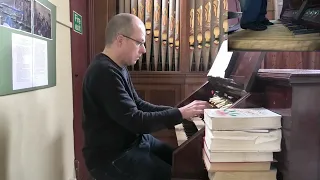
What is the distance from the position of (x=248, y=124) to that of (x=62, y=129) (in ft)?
5.17

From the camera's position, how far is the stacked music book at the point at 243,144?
1450 mm

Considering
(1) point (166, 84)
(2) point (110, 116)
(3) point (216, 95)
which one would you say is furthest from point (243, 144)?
(1) point (166, 84)

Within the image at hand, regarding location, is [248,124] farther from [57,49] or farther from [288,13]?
[57,49]

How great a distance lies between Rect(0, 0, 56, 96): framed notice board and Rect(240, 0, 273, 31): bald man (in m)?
1.00

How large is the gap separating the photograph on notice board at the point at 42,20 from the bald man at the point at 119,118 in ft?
1.31

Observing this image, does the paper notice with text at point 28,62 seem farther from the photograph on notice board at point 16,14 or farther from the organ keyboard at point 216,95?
the organ keyboard at point 216,95

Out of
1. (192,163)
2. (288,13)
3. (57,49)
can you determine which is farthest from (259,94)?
(57,49)

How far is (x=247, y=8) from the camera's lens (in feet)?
4.02

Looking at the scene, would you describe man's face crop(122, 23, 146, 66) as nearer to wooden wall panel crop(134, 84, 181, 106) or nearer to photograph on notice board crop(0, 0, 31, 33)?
photograph on notice board crop(0, 0, 31, 33)

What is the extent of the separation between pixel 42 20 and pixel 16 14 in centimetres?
38

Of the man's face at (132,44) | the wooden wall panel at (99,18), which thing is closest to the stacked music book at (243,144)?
the man's face at (132,44)

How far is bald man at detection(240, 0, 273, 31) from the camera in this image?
4.01 ft

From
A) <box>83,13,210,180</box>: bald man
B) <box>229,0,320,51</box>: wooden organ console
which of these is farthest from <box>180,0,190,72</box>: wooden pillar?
<box>229,0,320,51</box>: wooden organ console

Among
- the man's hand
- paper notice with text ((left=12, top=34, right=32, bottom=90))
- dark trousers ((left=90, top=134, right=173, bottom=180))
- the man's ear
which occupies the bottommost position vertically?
dark trousers ((left=90, top=134, right=173, bottom=180))
